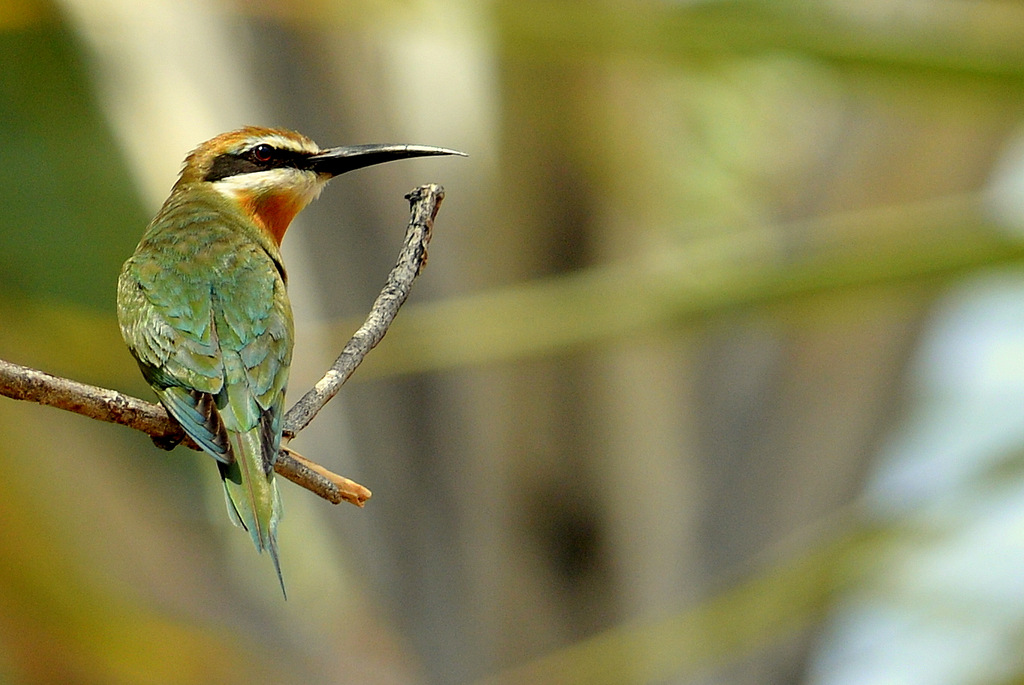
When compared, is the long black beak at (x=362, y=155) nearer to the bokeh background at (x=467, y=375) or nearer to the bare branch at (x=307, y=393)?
the bare branch at (x=307, y=393)

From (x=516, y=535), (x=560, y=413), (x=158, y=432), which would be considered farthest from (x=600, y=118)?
(x=158, y=432)

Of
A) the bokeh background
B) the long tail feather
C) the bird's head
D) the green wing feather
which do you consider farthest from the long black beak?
the bokeh background

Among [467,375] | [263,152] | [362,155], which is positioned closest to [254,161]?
[263,152]

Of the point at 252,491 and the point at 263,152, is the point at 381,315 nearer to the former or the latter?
the point at 252,491

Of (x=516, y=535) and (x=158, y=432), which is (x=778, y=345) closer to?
(x=516, y=535)

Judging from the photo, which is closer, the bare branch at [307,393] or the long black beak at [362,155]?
the bare branch at [307,393]

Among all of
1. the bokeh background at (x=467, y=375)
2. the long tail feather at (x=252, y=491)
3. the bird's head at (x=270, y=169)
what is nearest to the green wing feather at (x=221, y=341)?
the long tail feather at (x=252, y=491)
